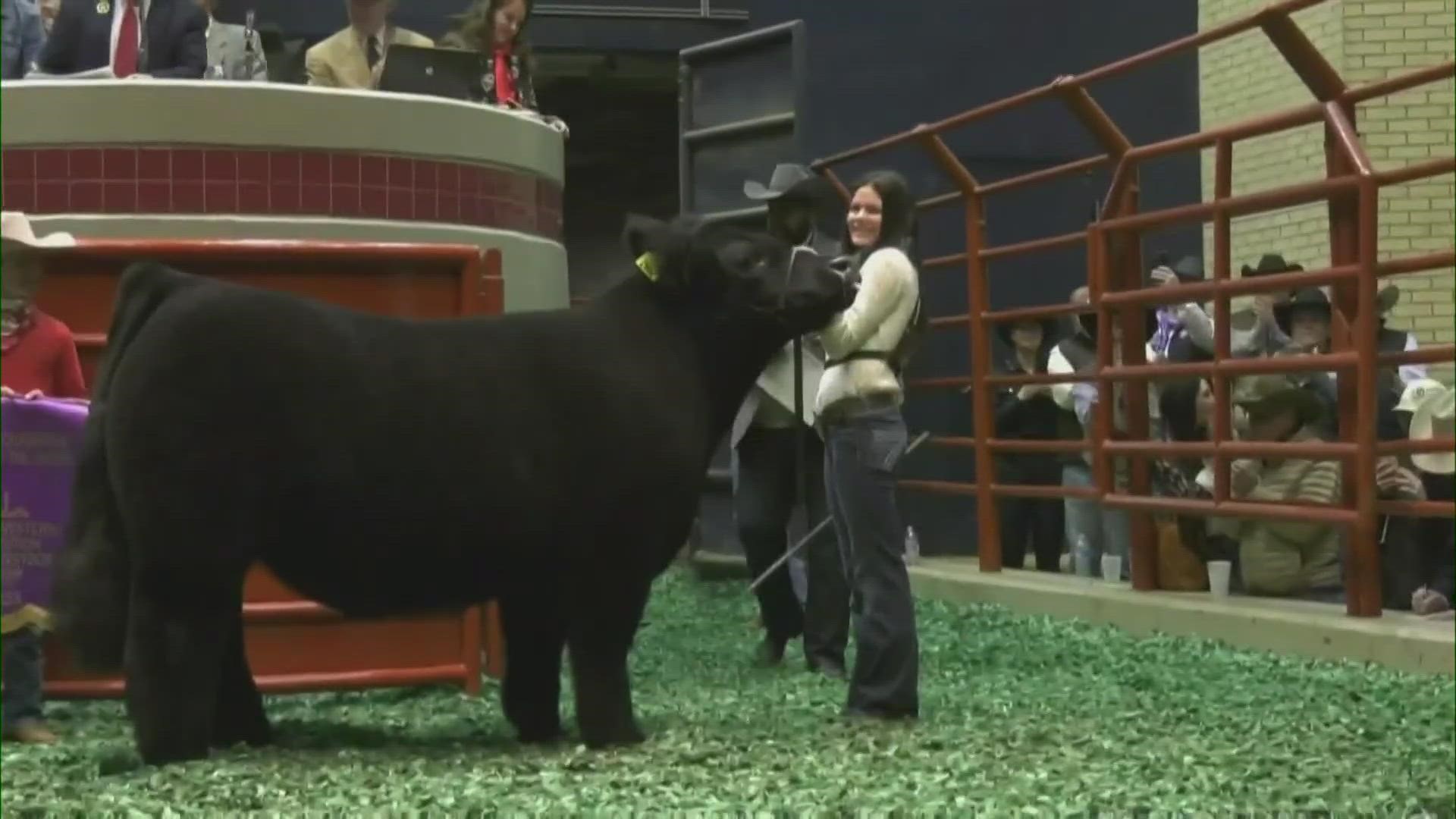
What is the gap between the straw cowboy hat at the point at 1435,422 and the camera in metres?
1.99

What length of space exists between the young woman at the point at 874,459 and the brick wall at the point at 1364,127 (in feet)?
4.02

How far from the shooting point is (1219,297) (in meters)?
6.58

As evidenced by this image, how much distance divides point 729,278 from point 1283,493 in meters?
2.50

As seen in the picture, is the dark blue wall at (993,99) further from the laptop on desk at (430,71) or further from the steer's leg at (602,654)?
the steer's leg at (602,654)

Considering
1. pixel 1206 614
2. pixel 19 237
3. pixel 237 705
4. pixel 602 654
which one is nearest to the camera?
pixel 19 237

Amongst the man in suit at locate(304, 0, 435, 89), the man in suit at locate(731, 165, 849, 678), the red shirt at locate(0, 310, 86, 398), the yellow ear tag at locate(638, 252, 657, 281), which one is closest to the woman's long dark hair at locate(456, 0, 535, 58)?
A: the man in suit at locate(304, 0, 435, 89)

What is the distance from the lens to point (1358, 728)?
4535 millimetres

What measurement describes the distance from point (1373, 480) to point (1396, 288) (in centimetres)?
63

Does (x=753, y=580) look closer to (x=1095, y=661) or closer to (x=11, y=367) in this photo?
(x=1095, y=661)

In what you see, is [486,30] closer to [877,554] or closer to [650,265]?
[650,265]

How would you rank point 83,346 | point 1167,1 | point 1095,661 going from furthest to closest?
point 1167,1, point 1095,661, point 83,346

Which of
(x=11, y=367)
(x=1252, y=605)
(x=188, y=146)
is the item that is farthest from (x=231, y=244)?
(x=1252, y=605)

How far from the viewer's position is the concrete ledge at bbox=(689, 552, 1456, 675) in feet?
16.5

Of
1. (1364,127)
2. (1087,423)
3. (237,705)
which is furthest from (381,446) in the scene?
(1087,423)
